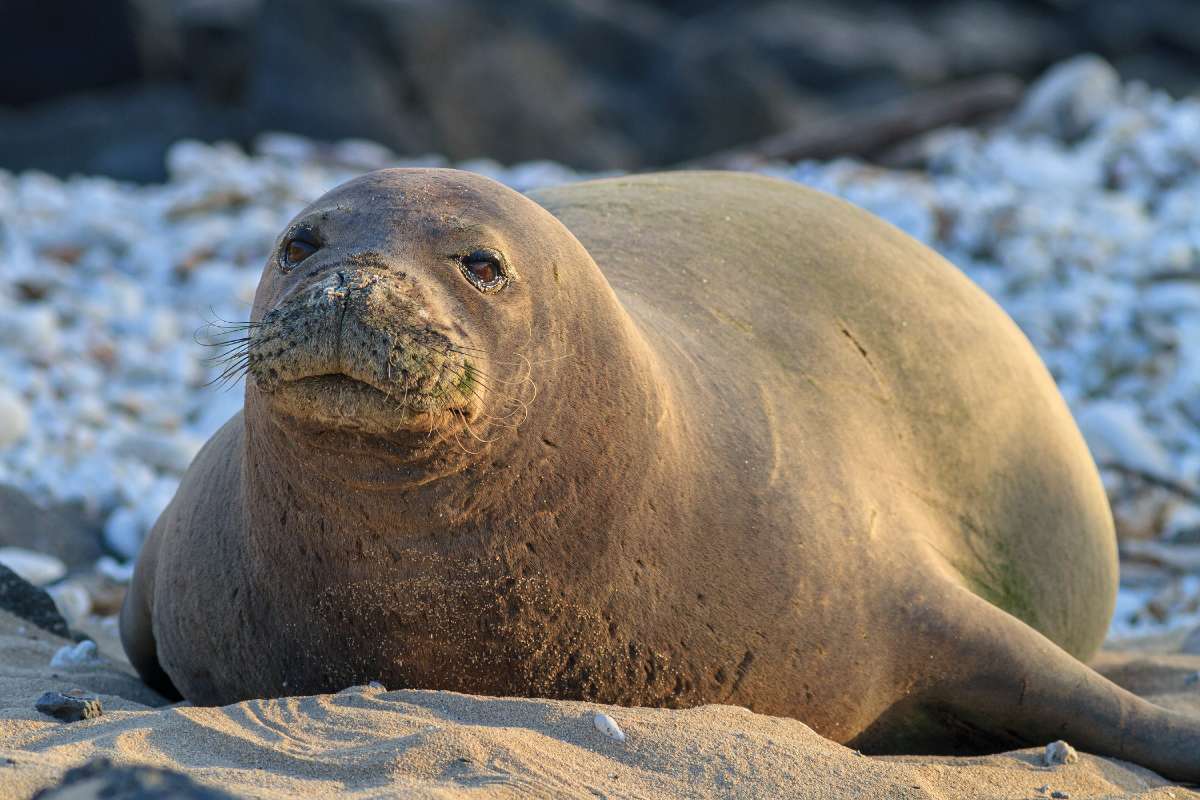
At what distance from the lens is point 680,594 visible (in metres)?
3.71

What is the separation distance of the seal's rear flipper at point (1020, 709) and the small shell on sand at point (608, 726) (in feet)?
3.19

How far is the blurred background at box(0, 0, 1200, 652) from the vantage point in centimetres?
757

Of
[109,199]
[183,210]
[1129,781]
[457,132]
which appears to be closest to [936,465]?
[1129,781]

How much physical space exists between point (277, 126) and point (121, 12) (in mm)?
5249

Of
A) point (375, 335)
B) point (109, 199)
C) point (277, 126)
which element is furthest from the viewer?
→ point (277, 126)

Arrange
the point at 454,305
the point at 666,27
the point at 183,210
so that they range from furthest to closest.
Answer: the point at 666,27 → the point at 183,210 → the point at 454,305

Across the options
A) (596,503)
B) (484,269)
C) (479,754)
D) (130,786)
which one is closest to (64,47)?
(484,269)

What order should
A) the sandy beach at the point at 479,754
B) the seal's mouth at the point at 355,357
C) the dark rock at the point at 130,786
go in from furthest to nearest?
the seal's mouth at the point at 355,357 < the sandy beach at the point at 479,754 < the dark rock at the point at 130,786

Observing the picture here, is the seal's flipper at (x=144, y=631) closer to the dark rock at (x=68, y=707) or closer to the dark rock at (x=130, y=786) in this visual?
the dark rock at (x=68, y=707)

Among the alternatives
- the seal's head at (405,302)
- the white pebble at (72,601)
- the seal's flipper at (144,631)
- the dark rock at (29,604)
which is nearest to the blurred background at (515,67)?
the white pebble at (72,601)

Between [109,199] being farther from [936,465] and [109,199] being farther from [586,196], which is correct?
[936,465]

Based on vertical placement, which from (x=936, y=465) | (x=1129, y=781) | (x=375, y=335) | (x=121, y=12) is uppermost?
(x=121, y=12)

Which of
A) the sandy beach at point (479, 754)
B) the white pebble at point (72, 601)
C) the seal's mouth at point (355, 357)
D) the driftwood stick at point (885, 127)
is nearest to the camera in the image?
the sandy beach at point (479, 754)

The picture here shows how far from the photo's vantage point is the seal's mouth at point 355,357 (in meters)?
3.10
